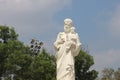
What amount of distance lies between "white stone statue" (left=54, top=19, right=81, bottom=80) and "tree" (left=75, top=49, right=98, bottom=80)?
68.1 ft

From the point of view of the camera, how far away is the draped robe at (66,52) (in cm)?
1645

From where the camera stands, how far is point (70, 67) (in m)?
16.4

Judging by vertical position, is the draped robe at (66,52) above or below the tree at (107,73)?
below

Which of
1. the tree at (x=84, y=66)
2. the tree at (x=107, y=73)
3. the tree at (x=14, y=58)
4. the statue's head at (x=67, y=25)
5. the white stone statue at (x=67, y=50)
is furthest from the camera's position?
the tree at (x=107, y=73)

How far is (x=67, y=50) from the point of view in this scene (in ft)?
55.0

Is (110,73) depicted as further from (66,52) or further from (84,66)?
(66,52)

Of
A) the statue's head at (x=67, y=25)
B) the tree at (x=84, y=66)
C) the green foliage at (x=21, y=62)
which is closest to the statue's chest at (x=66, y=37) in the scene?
the statue's head at (x=67, y=25)

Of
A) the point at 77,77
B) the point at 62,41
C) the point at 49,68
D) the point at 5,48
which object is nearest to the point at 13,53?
the point at 5,48

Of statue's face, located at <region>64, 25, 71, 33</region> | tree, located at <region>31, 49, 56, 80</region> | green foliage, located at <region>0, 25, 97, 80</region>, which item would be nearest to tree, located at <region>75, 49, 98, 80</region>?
green foliage, located at <region>0, 25, 97, 80</region>

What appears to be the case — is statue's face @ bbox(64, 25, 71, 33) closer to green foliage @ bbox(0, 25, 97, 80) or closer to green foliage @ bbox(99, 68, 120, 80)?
green foliage @ bbox(0, 25, 97, 80)

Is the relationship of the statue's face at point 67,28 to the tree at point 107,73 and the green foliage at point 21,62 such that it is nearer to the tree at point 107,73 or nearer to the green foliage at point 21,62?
the green foliage at point 21,62

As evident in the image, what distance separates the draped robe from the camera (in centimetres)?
1645

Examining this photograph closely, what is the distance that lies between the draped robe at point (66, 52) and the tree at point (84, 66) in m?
20.9

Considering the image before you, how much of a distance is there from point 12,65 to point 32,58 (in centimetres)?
234
